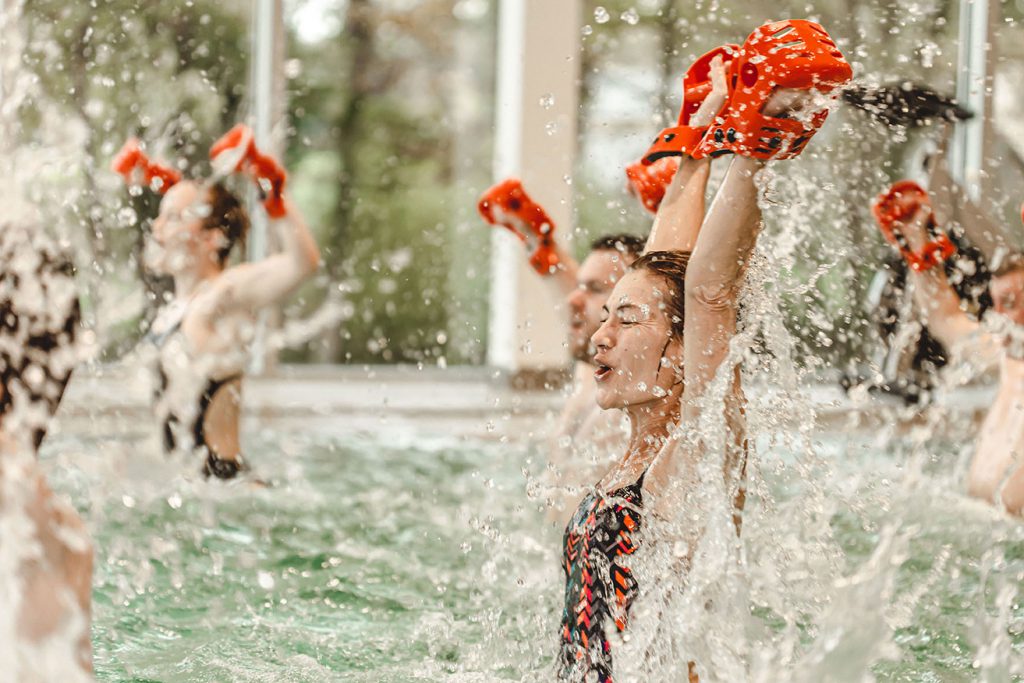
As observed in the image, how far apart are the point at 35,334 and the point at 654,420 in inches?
41.1

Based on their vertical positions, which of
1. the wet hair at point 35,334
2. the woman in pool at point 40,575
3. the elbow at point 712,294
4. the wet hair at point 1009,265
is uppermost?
the wet hair at point 1009,265

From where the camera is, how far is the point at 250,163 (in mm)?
3893

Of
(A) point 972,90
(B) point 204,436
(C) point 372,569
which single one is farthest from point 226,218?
(A) point 972,90

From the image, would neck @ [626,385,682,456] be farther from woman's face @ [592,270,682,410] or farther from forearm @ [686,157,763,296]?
forearm @ [686,157,763,296]

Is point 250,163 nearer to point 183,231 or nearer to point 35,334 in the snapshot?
point 183,231

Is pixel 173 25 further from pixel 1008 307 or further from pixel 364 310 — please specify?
pixel 1008 307

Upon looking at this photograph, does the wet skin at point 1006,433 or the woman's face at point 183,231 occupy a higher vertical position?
the woman's face at point 183,231

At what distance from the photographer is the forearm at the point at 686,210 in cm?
246

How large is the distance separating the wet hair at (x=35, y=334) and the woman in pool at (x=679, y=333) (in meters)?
0.88

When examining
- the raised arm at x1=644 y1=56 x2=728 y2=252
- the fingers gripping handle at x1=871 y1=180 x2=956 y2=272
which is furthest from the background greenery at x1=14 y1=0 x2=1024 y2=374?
the raised arm at x1=644 y1=56 x2=728 y2=252

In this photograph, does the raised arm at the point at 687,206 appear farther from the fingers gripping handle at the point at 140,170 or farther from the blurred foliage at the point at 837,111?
the blurred foliage at the point at 837,111

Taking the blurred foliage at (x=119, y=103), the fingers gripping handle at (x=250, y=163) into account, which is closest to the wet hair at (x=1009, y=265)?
the fingers gripping handle at (x=250, y=163)

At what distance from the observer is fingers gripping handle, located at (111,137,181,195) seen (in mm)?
4084

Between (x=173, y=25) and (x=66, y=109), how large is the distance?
1.41 meters
